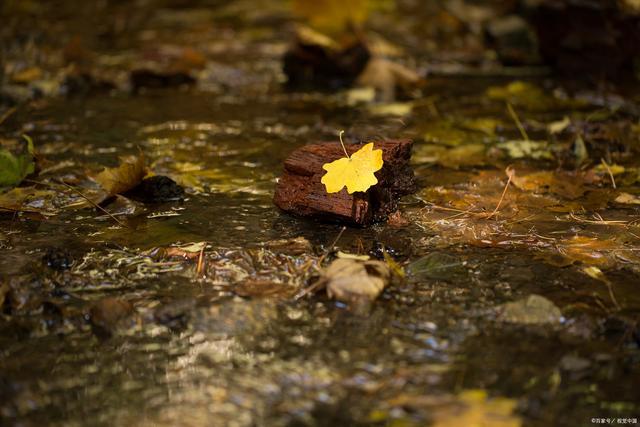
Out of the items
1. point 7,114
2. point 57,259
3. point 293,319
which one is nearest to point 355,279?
point 293,319

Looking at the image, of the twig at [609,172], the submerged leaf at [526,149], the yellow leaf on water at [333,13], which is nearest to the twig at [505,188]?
the submerged leaf at [526,149]

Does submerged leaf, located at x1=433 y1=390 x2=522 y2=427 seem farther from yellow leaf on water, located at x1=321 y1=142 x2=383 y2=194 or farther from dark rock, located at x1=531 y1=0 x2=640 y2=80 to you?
dark rock, located at x1=531 y1=0 x2=640 y2=80

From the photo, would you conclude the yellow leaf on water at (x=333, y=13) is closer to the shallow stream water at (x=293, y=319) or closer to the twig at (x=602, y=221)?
the shallow stream water at (x=293, y=319)

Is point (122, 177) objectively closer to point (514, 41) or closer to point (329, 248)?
point (329, 248)

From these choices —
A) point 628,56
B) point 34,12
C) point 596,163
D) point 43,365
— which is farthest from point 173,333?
point 34,12

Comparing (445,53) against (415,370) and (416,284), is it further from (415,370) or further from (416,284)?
(415,370)
